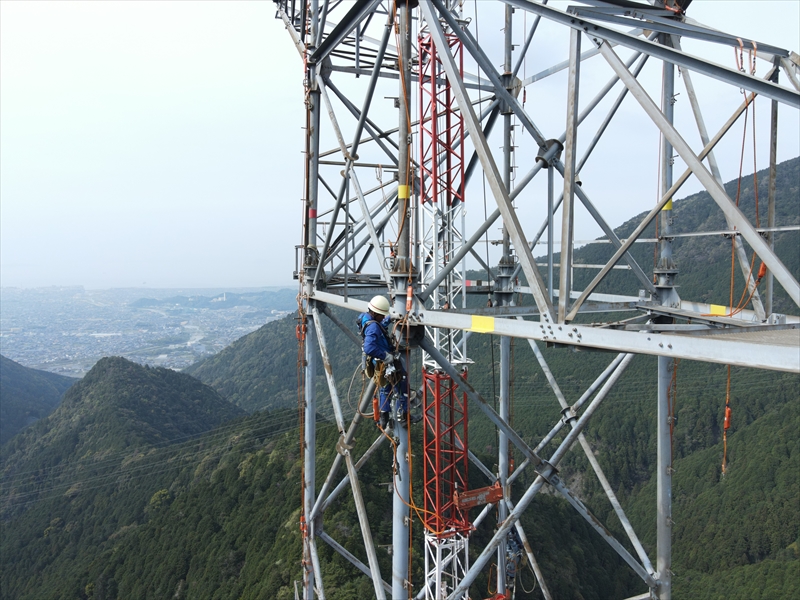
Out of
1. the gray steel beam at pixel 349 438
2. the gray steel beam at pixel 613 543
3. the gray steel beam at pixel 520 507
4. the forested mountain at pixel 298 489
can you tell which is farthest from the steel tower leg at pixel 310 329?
the forested mountain at pixel 298 489

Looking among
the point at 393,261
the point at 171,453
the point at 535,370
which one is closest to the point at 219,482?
the point at 171,453

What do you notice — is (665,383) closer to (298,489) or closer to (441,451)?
(441,451)

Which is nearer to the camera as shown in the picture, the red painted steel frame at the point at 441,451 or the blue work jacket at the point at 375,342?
the blue work jacket at the point at 375,342

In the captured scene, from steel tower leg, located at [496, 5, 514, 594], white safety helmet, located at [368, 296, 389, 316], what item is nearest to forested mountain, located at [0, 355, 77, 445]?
steel tower leg, located at [496, 5, 514, 594]

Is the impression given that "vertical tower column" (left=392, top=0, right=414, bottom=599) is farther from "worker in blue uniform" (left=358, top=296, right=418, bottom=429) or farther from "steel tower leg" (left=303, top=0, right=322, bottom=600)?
"steel tower leg" (left=303, top=0, right=322, bottom=600)

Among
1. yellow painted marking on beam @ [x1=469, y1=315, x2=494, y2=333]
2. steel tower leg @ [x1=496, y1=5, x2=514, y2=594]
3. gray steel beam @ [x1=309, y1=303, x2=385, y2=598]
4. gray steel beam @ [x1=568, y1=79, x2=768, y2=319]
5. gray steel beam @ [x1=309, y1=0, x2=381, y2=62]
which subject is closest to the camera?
yellow painted marking on beam @ [x1=469, y1=315, x2=494, y2=333]

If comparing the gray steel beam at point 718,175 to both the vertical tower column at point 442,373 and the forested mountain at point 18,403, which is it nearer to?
the vertical tower column at point 442,373
